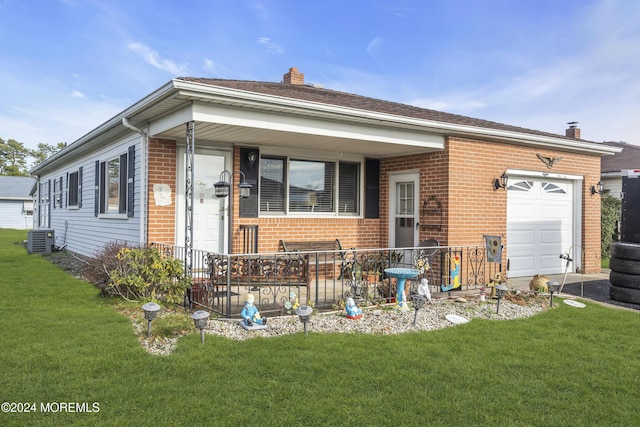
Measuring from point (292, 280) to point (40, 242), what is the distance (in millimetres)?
11770

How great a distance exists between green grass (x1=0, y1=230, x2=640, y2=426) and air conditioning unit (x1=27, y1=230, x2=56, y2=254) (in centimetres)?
1037

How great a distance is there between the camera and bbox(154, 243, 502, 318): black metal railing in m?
6.23

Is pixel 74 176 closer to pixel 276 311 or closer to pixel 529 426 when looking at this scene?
pixel 276 311

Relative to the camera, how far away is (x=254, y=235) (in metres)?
9.05

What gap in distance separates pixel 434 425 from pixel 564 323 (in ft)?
12.6

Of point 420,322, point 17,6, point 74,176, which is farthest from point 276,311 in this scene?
point 17,6

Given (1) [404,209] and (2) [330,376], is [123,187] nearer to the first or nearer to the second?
(1) [404,209]

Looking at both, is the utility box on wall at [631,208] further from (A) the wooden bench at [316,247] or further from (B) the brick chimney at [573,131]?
(B) the brick chimney at [573,131]

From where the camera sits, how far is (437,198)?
9.25 m

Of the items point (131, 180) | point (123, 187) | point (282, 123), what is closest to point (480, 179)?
point (282, 123)

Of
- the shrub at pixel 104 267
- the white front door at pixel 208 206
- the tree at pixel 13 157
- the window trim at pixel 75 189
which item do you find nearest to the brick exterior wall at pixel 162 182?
the white front door at pixel 208 206

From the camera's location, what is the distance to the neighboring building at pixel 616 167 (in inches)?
718

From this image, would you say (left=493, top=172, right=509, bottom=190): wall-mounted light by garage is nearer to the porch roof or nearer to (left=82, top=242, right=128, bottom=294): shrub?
the porch roof

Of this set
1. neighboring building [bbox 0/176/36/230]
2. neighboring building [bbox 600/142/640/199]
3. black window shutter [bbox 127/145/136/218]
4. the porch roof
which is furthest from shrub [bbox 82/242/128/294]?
neighboring building [bbox 0/176/36/230]
